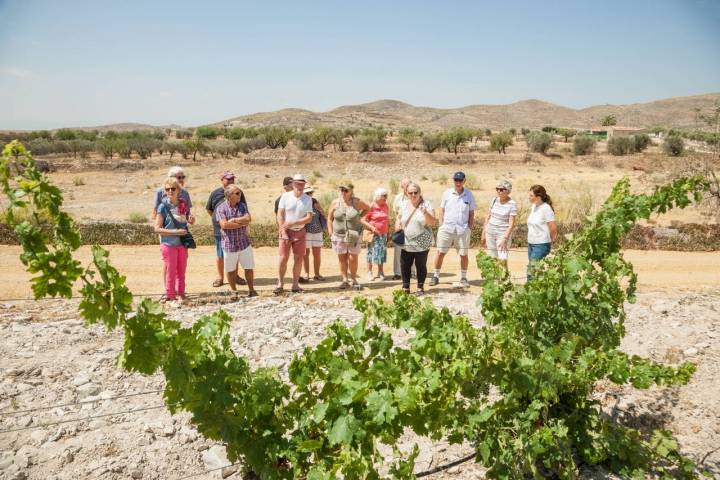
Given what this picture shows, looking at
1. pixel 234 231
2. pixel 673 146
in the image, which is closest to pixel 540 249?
pixel 234 231

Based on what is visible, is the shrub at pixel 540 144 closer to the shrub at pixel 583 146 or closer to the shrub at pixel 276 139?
the shrub at pixel 583 146

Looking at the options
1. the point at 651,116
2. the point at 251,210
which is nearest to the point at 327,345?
the point at 251,210

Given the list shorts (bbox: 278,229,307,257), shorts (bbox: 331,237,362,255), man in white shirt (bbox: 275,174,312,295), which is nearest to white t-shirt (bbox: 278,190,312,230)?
man in white shirt (bbox: 275,174,312,295)

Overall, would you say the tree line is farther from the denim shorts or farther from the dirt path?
the denim shorts

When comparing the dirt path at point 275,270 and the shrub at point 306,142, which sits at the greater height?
the shrub at point 306,142

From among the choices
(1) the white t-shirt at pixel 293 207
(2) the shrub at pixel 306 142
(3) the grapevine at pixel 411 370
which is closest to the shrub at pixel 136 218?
(1) the white t-shirt at pixel 293 207

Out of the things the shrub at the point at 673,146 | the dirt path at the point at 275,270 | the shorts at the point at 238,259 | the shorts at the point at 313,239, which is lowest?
the dirt path at the point at 275,270

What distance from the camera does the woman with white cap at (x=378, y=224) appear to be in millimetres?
8388

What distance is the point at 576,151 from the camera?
4050 centimetres

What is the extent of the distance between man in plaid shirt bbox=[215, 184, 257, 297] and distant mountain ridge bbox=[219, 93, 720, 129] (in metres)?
85.9

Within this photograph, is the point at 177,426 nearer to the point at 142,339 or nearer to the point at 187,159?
the point at 142,339

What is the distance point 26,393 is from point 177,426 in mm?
1717

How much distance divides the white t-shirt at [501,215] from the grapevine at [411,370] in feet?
12.3

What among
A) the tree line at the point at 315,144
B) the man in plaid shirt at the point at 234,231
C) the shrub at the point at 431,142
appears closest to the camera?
the man in plaid shirt at the point at 234,231
